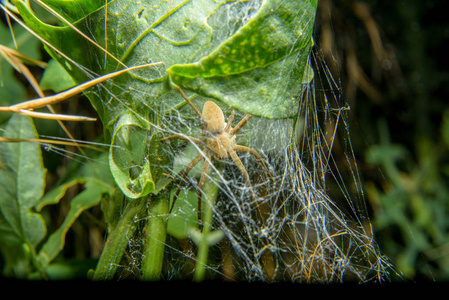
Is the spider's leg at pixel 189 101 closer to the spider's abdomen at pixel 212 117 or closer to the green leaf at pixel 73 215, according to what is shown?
the spider's abdomen at pixel 212 117

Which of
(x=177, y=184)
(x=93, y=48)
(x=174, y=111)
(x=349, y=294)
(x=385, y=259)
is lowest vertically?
(x=385, y=259)

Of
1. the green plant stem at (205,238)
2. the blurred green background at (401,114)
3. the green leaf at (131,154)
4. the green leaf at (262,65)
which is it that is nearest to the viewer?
the green leaf at (262,65)

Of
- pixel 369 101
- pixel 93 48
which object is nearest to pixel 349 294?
pixel 93 48

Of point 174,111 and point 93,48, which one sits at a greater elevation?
point 93,48

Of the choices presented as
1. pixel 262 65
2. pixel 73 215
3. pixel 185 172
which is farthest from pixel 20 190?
pixel 262 65

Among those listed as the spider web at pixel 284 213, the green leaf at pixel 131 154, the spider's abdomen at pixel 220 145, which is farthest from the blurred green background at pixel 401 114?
the green leaf at pixel 131 154

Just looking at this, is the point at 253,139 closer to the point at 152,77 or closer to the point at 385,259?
the point at 152,77

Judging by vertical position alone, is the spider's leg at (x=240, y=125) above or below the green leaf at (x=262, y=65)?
below
